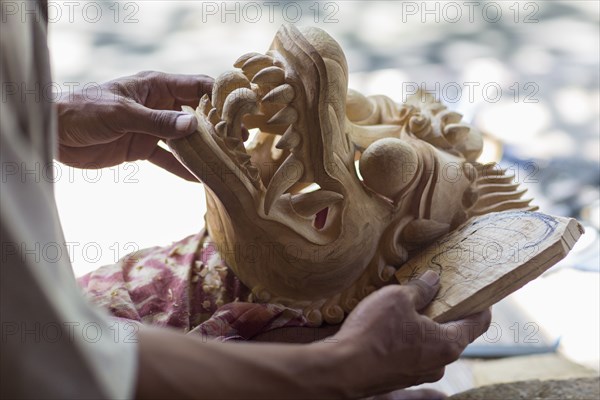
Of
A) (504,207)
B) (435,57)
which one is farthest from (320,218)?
(435,57)

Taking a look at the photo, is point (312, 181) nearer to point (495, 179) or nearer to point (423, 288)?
point (423, 288)

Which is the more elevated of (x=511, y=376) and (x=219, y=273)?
(x=219, y=273)

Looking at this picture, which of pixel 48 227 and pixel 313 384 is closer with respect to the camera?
pixel 48 227

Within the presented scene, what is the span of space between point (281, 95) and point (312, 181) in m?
0.18

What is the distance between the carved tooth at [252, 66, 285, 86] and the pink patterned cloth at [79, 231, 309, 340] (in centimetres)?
38

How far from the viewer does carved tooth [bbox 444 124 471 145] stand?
5.02 feet

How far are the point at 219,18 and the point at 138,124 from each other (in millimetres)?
2944

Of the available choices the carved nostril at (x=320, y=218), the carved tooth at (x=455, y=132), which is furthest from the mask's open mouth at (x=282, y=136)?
the carved tooth at (x=455, y=132)

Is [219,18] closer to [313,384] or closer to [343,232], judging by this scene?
[343,232]

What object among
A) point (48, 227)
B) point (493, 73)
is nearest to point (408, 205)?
point (48, 227)

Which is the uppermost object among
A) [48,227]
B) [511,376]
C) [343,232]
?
[48,227]

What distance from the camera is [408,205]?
1.43 meters

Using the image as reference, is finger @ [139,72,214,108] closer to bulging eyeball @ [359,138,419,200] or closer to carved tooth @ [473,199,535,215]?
bulging eyeball @ [359,138,419,200]

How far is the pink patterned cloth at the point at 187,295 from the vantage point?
1371 millimetres
